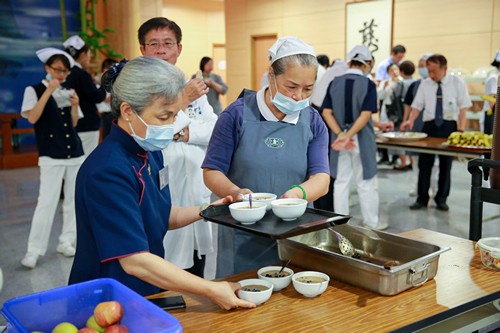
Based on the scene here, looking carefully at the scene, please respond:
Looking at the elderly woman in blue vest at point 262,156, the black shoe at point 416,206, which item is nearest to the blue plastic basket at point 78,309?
the elderly woman in blue vest at point 262,156

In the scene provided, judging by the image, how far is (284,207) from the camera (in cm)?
161

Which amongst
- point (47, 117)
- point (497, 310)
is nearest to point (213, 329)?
point (497, 310)

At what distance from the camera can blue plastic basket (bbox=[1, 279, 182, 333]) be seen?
1.08 meters

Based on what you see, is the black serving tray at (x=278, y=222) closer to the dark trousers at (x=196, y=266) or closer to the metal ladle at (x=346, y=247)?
the metal ladle at (x=346, y=247)

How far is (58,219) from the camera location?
17.7 ft

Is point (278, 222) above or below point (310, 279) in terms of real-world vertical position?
above

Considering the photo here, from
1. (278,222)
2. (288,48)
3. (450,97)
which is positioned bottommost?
(278,222)

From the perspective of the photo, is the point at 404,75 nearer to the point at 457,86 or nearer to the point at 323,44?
the point at 457,86

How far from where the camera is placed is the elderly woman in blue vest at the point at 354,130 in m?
4.53

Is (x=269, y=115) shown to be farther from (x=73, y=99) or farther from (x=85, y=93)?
(x=85, y=93)

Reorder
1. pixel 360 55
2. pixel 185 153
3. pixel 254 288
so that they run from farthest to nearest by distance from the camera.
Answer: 1. pixel 360 55
2. pixel 185 153
3. pixel 254 288

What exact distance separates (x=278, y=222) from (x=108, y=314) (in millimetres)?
646

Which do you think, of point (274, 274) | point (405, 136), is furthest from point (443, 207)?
point (274, 274)

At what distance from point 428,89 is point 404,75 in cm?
159
